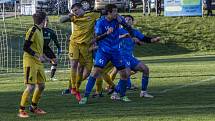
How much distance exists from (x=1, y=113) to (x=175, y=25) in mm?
26775

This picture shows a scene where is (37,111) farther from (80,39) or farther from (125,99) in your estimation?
(80,39)

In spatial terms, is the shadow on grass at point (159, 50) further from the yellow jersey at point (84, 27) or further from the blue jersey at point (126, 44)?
the yellow jersey at point (84, 27)

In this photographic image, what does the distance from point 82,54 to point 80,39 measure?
343mm

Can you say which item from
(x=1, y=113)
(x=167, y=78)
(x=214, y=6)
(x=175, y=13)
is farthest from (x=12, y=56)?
Result: (x=214, y=6)

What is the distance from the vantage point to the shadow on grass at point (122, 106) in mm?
11320

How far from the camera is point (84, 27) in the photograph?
14234 mm

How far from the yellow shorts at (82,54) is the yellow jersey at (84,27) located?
11 centimetres

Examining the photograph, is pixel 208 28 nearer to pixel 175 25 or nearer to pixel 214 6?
pixel 175 25

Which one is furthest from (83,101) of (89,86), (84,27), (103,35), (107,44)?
(84,27)

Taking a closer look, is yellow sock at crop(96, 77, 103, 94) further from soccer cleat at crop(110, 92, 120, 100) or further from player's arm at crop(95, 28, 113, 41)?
player's arm at crop(95, 28, 113, 41)

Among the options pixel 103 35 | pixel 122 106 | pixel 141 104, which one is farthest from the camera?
pixel 103 35

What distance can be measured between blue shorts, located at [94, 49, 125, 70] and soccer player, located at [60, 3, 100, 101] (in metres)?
1.04

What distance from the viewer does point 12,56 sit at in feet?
92.7

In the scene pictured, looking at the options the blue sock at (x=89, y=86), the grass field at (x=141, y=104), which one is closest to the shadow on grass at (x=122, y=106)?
the grass field at (x=141, y=104)
